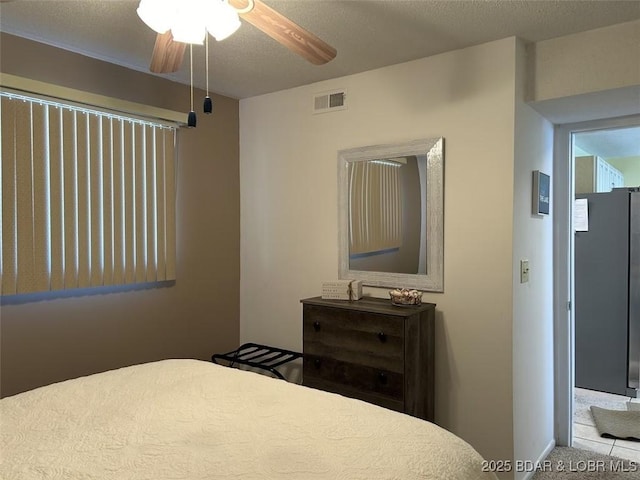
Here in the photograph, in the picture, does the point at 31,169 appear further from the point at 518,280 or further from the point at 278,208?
the point at 518,280

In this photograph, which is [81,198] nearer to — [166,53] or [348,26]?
[166,53]

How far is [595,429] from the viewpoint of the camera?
318cm

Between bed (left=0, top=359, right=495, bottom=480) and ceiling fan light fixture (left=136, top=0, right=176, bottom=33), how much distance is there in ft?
4.22

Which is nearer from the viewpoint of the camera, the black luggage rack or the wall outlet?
the wall outlet

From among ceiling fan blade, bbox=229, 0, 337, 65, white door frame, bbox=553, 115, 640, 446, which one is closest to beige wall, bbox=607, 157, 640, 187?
white door frame, bbox=553, 115, 640, 446

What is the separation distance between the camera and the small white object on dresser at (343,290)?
2686 mm

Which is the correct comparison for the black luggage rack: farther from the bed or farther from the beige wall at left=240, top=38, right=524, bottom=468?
the bed

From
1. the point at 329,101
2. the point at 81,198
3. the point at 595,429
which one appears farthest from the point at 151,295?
the point at 595,429

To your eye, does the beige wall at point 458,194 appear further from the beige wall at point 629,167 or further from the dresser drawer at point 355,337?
the beige wall at point 629,167

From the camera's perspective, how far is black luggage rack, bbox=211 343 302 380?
3.00 metres

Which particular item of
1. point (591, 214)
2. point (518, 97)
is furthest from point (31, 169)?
point (591, 214)

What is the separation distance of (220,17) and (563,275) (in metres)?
2.58

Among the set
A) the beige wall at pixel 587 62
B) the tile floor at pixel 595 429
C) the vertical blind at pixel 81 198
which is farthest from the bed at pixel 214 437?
the tile floor at pixel 595 429

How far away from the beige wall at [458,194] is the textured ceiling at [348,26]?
17 centimetres
